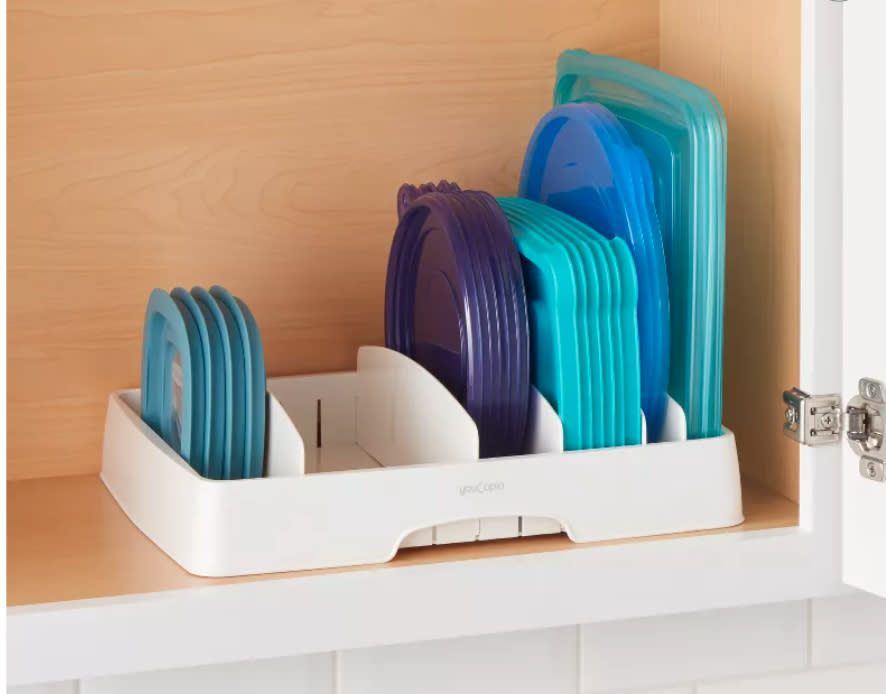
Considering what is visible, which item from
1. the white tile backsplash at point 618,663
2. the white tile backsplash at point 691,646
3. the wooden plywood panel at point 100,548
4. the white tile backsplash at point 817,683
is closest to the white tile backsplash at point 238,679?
the white tile backsplash at point 618,663

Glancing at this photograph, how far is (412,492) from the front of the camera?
850mm

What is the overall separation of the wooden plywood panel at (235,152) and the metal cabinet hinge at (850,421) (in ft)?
1.13

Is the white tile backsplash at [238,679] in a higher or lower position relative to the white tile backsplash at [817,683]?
higher

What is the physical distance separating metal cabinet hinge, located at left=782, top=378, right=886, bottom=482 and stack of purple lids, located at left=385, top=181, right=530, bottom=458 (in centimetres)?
18

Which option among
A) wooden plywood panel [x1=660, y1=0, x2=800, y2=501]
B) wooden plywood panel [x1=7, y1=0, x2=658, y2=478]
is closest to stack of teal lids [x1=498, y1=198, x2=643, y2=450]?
wooden plywood panel [x1=660, y1=0, x2=800, y2=501]

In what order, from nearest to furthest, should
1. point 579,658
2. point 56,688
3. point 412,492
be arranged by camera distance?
point 412,492 → point 56,688 → point 579,658

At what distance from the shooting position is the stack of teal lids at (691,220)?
92 centimetres

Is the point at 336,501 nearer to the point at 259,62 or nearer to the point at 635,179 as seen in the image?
the point at 635,179

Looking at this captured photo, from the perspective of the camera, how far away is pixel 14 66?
102cm

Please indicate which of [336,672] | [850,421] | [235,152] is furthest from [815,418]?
[235,152]

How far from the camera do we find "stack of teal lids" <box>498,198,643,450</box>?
2.90ft

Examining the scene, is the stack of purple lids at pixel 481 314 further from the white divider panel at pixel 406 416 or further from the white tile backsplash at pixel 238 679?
the white tile backsplash at pixel 238 679

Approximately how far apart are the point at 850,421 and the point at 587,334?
0.58 ft

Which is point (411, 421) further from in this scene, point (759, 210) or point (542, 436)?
point (759, 210)
